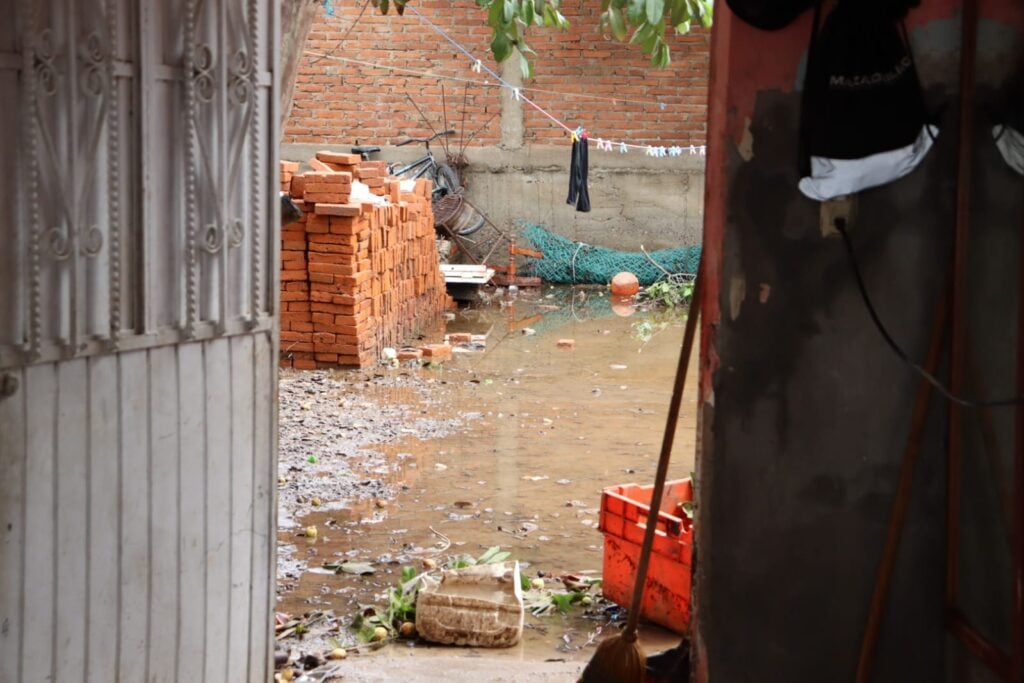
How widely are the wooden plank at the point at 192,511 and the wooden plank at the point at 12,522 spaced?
567 mm

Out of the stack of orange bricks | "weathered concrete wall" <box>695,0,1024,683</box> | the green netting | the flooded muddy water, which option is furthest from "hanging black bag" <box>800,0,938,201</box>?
the green netting

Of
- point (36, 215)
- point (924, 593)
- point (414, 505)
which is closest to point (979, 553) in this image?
point (924, 593)

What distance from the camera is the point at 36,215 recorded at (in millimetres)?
3014

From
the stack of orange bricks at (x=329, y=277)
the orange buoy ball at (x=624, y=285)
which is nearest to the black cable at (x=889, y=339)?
the stack of orange bricks at (x=329, y=277)

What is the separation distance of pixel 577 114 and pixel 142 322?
1475 centimetres

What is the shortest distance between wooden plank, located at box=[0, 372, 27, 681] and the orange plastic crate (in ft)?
9.59

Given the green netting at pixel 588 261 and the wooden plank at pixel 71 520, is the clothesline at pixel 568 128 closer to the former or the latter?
the green netting at pixel 588 261

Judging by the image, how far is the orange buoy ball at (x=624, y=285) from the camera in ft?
53.6

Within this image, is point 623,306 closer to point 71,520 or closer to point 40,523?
point 71,520

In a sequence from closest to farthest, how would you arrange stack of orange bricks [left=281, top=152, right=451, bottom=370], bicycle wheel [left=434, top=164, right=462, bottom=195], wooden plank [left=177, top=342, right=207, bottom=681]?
wooden plank [left=177, top=342, right=207, bottom=681] < stack of orange bricks [left=281, top=152, right=451, bottom=370] < bicycle wheel [left=434, top=164, right=462, bottom=195]

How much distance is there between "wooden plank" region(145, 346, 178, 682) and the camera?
3467 millimetres

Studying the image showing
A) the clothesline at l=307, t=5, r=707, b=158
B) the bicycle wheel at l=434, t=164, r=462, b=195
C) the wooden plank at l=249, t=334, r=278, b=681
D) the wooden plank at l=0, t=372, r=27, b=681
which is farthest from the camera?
the clothesline at l=307, t=5, r=707, b=158

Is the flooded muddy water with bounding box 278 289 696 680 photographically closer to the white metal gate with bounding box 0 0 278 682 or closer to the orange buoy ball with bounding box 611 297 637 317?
the white metal gate with bounding box 0 0 278 682

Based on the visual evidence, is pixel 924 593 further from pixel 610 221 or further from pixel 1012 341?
pixel 610 221
